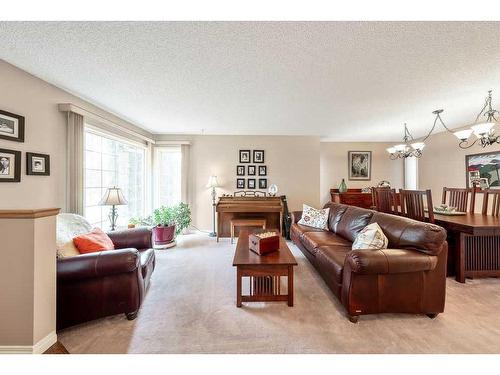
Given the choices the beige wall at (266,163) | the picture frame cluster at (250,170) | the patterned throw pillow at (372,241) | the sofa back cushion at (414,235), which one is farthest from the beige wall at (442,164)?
the picture frame cluster at (250,170)

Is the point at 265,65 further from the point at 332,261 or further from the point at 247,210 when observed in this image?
the point at 247,210

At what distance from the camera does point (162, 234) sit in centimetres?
369

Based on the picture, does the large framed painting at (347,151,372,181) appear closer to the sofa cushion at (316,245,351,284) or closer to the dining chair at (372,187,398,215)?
the dining chair at (372,187,398,215)

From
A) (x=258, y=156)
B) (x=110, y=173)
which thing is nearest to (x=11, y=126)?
(x=110, y=173)

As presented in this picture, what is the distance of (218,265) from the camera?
9.77 feet

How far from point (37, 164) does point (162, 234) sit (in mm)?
1981

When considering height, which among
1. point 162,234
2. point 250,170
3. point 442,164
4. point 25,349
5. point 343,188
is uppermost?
point 442,164

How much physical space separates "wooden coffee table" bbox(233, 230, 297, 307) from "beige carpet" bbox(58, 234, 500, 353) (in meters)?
0.09

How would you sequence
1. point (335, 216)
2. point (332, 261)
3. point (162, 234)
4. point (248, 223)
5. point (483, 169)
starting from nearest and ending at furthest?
1. point (332, 261)
2. point (335, 216)
3. point (162, 234)
4. point (483, 169)
5. point (248, 223)

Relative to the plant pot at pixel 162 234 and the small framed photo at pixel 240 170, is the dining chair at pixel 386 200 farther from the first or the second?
the plant pot at pixel 162 234

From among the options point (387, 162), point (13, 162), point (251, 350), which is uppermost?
point (387, 162)

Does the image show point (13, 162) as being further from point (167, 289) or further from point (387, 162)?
point (387, 162)
